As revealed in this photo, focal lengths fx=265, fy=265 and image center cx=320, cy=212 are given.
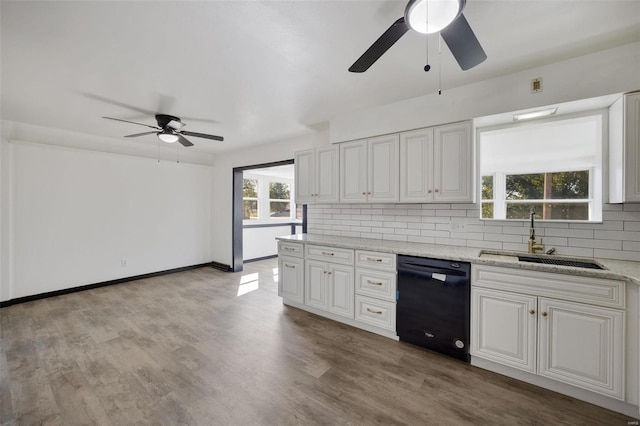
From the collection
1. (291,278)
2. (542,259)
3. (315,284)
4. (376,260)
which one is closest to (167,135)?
(291,278)

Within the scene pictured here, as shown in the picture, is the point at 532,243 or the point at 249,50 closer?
the point at 249,50

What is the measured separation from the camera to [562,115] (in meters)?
2.41

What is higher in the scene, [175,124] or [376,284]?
[175,124]

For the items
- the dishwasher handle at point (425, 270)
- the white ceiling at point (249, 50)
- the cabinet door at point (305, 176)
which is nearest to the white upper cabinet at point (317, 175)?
the cabinet door at point (305, 176)

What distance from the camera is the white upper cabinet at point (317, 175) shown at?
3457mm

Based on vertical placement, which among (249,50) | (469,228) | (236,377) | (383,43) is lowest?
(236,377)

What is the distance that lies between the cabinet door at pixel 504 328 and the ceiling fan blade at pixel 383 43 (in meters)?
1.98

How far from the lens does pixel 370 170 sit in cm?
316

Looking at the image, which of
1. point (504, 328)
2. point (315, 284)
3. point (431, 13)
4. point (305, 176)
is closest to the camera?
point (431, 13)

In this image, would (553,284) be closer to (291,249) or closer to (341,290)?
(341,290)

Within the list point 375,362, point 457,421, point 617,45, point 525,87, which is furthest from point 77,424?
point 617,45

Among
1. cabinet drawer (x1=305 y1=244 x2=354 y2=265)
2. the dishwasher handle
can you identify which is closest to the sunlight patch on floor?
cabinet drawer (x1=305 y1=244 x2=354 y2=265)

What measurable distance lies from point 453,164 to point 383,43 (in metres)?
1.60

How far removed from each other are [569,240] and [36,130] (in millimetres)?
6661
